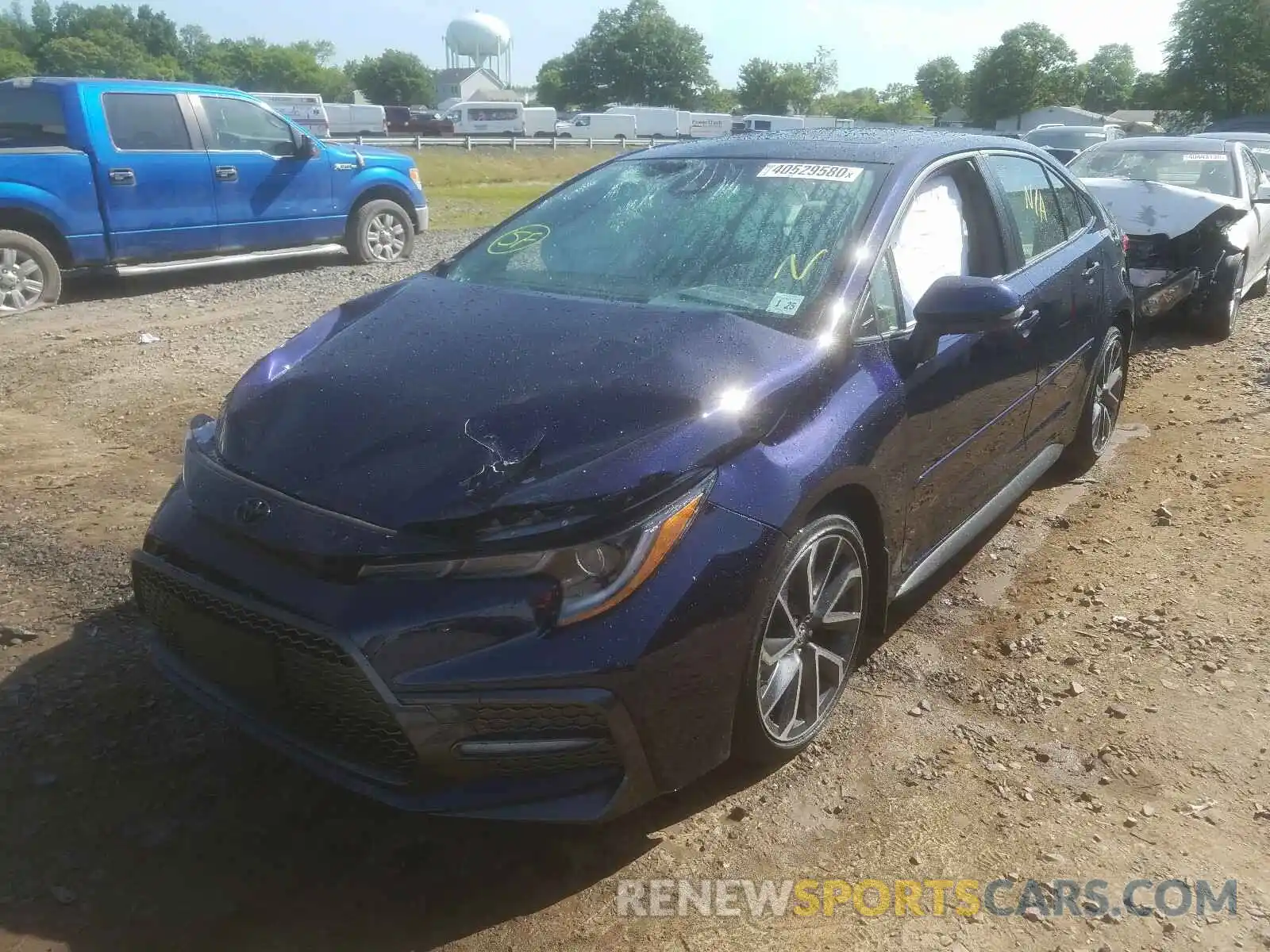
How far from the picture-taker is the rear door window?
852cm

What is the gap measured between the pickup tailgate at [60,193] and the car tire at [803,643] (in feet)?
25.3

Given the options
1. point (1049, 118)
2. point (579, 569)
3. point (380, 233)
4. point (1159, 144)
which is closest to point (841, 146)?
point (579, 569)

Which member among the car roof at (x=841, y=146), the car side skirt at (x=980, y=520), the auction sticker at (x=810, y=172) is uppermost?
the car roof at (x=841, y=146)

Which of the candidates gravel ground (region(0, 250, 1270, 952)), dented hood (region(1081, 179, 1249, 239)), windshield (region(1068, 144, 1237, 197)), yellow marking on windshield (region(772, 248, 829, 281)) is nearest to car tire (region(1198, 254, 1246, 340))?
dented hood (region(1081, 179, 1249, 239))

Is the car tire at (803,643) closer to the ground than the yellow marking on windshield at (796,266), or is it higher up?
closer to the ground

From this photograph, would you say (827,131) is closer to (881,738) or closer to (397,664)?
(881,738)

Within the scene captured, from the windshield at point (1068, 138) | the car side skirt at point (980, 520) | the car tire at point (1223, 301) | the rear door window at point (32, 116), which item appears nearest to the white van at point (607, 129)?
the windshield at point (1068, 138)

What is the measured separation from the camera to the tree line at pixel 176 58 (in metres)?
96.2

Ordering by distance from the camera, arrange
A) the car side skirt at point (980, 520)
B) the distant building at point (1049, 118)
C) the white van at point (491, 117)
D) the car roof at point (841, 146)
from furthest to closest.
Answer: the distant building at point (1049, 118), the white van at point (491, 117), the car roof at point (841, 146), the car side skirt at point (980, 520)

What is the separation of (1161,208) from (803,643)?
666cm

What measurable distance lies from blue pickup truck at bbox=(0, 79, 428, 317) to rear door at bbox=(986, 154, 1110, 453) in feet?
24.2

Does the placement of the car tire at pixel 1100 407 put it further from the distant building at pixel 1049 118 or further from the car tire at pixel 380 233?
the distant building at pixel 1049 118

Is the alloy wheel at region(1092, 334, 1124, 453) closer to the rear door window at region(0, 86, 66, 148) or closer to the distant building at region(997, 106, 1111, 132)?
the rear door window at region(0, 86, 66, 148)

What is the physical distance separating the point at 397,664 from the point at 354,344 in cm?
122
